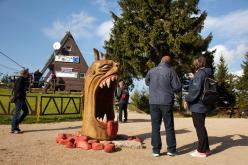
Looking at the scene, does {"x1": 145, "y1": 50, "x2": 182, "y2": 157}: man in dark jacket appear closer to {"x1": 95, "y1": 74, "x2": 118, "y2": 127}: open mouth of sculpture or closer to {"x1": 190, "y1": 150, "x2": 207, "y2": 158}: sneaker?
{"x1": 190, "y1": 150, "x2": 207, "y2": 158}: sneaker

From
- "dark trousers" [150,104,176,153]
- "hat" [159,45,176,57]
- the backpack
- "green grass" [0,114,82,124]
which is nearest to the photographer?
"dark trousers" [150,104,176,153]

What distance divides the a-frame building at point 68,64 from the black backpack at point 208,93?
39679 millimetres

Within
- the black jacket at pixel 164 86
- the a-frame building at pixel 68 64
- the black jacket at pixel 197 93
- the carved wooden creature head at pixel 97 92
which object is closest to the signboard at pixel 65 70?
the a-frame building at pixel 68 64

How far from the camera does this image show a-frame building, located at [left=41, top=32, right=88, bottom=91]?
158 ft

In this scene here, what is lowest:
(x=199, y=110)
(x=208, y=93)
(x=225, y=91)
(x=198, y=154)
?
(x=198, y=154)

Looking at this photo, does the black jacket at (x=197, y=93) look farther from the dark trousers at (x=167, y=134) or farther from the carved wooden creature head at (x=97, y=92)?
the carved wooden creature head at (x=97, y=92)

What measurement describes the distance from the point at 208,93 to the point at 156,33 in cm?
2076

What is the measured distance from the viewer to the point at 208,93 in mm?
7840

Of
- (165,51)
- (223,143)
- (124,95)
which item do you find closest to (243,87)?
(165,51)

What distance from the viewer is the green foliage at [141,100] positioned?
2983 centimetres

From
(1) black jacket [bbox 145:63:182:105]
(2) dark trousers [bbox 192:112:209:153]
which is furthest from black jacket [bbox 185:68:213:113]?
(1) black jacket [bbox 145:63:182:105]

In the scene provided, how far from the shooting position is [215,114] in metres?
28.8

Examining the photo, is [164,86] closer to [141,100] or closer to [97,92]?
[97,92]

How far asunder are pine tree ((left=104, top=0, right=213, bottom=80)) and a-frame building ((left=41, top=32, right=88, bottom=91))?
18.5 m
